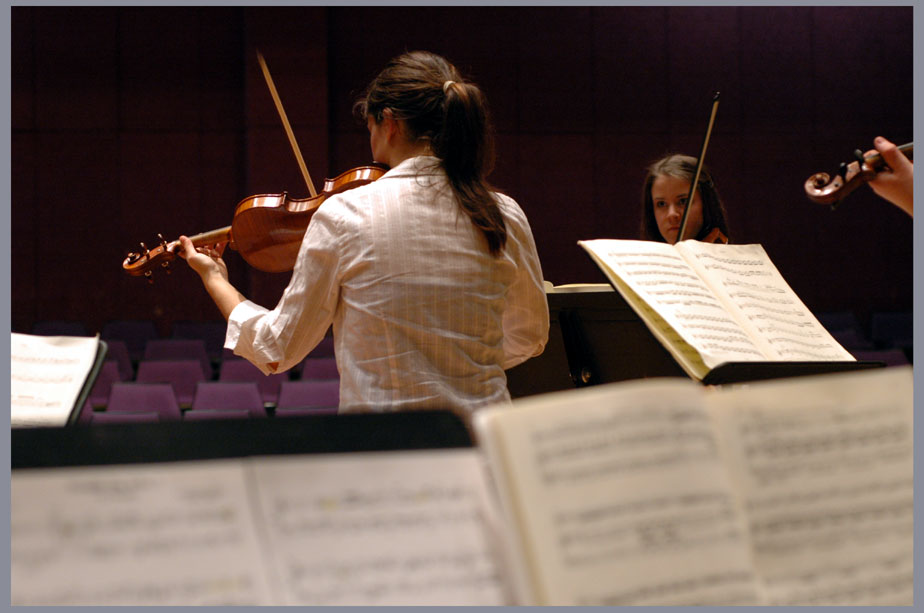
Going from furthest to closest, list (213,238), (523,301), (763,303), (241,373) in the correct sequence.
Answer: (241,373), (213,238), (523,301), (763,303)

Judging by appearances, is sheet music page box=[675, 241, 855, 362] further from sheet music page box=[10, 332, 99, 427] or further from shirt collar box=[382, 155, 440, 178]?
sheet music page box=[10, 332, 99, 427]

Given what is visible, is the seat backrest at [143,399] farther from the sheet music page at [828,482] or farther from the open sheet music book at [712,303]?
the sheet music page at [828,482]

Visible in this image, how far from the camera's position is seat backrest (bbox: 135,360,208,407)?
5.04 m

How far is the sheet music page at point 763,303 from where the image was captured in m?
1.43

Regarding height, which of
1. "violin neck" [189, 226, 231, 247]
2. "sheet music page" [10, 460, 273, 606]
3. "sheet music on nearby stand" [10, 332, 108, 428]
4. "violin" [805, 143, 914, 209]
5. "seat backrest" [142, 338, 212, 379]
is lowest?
"seat backrest" [142, 338, 212, 379]

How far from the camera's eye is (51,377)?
1130mm

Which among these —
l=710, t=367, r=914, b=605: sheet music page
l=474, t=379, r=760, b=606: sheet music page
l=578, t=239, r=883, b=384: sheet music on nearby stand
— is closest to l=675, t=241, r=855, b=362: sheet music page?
l=578, t=239, r=883, b=384: sheet music on nearby stand

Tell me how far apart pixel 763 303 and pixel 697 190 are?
102 cm

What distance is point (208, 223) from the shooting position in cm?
684

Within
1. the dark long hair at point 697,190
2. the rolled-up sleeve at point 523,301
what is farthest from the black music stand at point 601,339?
the dark long hair at point 697,190

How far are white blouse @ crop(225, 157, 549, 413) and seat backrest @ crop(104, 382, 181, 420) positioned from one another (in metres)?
2.90

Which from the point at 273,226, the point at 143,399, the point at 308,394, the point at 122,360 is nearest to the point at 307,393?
the point at 308,394

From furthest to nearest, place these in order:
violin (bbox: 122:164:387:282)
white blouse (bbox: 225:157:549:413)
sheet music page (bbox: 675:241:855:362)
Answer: violin (bbox: 122:164:387:282) → white blouse (bbox: 225:157:549:413) → sheet music page (bbox: 675:241:855:362)

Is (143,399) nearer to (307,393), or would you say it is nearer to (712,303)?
(307,393)
